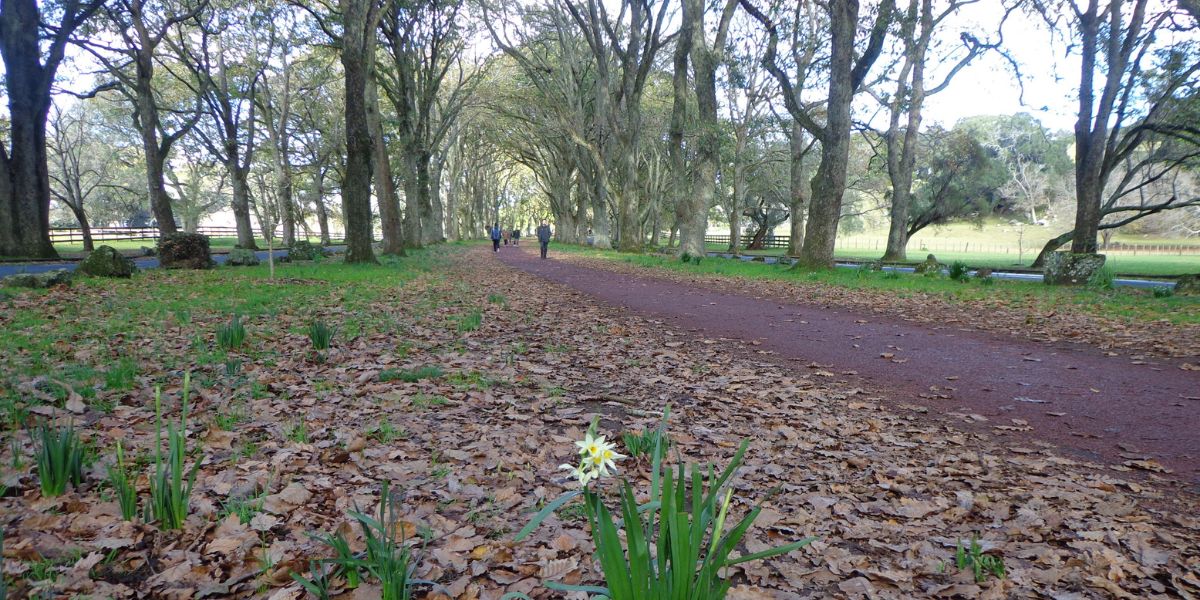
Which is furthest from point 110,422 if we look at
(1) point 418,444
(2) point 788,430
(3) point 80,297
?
(3) point 80,297

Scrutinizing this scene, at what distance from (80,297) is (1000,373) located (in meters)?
12.5

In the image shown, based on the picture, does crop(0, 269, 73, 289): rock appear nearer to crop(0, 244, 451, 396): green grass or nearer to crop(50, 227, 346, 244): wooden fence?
crop(0, 244, 451, 396): green grass

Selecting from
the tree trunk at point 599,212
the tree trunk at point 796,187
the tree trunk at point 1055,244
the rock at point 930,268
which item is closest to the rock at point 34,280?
the rock at point 930,268

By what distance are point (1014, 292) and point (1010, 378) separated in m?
8.37

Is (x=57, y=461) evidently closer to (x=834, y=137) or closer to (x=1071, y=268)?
(x=834, y=137)

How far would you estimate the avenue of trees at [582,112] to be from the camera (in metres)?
16.0

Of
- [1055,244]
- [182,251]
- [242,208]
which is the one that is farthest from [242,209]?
[1055,244]

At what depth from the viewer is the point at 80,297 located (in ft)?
29.1

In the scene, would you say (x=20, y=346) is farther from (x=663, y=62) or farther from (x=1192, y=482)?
(x=663, y=62)

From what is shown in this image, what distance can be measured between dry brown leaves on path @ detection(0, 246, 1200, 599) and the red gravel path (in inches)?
22.3

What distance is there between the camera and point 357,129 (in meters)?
15.5

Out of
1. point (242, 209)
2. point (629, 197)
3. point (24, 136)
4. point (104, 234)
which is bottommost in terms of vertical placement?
point (104, 234)

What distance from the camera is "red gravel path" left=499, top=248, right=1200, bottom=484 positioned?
400 cm

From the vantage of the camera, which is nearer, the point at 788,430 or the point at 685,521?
the point at 685,521
